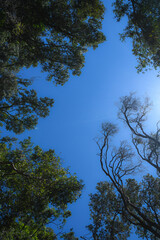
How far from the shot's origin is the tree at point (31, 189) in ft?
31.8

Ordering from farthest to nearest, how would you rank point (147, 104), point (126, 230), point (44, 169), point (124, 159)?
point (126, 230), point (147, 104), point (124, 159), point (44, 169)

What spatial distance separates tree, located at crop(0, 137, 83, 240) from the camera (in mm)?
9680

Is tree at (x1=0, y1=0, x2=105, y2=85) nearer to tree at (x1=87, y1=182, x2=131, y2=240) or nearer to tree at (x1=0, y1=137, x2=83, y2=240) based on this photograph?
tree at (x1=0, y1=137, x2=83, y2=240)

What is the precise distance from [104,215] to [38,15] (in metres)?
21.7

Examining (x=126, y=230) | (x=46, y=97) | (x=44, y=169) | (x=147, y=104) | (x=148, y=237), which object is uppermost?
(x=46, y=97)

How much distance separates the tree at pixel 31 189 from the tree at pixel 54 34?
7584mm

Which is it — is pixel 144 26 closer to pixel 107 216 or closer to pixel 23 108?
pixel 23 108

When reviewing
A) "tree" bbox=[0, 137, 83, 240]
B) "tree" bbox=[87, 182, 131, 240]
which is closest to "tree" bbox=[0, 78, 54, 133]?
"tree" bbox=[0, 137, 83, 240]

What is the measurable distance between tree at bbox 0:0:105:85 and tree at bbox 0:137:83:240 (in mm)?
7584

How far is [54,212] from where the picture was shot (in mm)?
11141

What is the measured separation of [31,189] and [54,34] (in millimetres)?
13640

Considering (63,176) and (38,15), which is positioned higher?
(38,15)

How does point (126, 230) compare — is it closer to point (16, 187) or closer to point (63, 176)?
point (63, 176)

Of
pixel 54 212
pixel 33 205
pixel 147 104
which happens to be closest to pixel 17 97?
Answer: pixel 33 205
